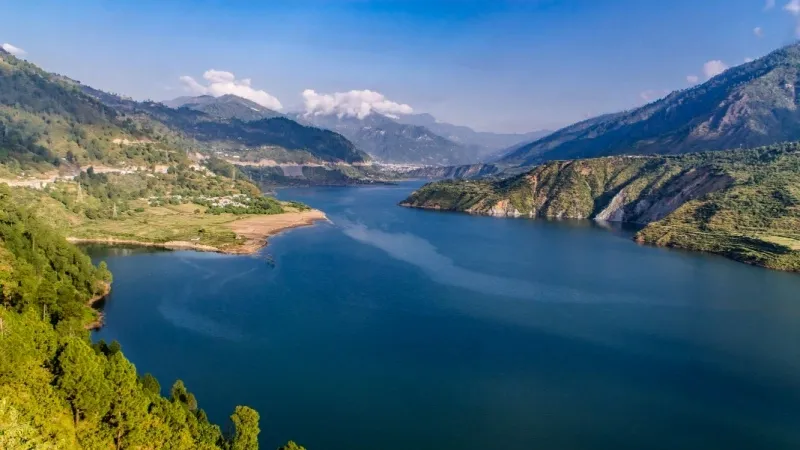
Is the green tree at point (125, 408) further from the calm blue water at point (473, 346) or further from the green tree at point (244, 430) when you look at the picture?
the calm blue water at point (473, 346)

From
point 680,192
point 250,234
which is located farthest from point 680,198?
point 250,234

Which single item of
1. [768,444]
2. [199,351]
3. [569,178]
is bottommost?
[199,351]

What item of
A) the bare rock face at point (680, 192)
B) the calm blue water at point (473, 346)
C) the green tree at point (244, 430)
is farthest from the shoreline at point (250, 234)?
the bare rock face at point (680, 192)

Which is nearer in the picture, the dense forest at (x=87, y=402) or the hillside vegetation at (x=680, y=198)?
the dense forest at (x=87, y=402)

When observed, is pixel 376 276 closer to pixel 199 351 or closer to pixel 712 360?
pixel 199 351

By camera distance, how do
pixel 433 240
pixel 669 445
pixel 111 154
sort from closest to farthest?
pixel 669 445 → pixel 433 240 → pixel 111 154

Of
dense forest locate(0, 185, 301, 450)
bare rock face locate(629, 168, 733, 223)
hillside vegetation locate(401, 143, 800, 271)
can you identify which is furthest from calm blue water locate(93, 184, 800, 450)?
bare rock face locate(629, 168, 733, 223)

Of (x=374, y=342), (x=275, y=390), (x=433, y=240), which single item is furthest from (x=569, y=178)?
(x=275, y=390)

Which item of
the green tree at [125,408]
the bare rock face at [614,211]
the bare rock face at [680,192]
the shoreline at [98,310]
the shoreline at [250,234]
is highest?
the bare rock face at [680,192]
